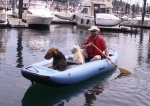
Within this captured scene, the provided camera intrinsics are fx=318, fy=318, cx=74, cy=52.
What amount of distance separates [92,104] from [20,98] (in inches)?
78.1

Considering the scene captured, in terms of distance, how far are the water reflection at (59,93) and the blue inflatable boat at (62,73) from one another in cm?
26

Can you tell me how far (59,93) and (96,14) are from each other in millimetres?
28428

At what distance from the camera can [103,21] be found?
36031 millimetres

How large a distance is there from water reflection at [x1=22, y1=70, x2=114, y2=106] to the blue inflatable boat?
0.26m

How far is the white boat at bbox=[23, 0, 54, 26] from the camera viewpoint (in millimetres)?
34156

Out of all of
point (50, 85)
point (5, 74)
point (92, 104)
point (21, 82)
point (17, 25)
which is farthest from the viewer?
point (17, 25)

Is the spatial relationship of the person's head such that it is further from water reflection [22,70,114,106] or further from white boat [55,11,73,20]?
white boat [55,11,73,20]

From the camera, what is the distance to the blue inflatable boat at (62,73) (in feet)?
29.3

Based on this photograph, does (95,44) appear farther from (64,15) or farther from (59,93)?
(64,15)

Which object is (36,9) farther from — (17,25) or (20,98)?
(20,98)

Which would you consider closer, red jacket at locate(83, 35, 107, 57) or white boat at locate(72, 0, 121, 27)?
red jacket at locate(83, 35, 107, 57)

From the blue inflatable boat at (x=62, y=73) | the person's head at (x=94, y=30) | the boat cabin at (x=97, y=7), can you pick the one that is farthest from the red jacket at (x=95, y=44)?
the boat cabin at (x=97, y=7)

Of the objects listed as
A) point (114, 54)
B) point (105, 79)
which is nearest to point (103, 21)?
point (114, 54)

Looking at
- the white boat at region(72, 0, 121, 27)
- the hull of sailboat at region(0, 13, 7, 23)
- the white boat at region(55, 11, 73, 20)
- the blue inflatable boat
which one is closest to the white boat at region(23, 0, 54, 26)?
the hull of sailboat at region(0, 13, 7, 23)
